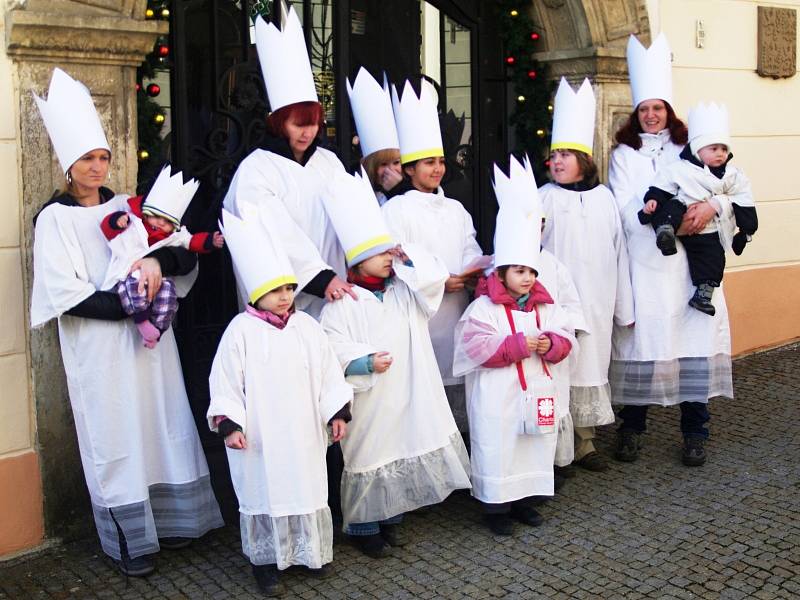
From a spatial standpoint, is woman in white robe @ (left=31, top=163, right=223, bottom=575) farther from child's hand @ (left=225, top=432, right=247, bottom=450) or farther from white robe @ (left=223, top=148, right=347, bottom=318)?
child's hand @ (left=225, top=432, right=247, bottom=450)

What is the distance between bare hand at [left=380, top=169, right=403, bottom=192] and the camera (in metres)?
5.46

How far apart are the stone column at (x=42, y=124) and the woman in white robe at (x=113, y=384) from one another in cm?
25

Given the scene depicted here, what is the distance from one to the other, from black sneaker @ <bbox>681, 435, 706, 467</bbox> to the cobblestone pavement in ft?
0.19

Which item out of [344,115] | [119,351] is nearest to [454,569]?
[119,351]

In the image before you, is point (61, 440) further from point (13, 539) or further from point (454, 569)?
point (454, 569)

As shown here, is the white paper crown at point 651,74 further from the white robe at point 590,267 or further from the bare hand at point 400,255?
the bare hand at point 400,255

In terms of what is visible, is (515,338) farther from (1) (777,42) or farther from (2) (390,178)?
(1) (777,42)

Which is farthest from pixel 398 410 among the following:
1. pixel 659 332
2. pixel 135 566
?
pixel 659 332

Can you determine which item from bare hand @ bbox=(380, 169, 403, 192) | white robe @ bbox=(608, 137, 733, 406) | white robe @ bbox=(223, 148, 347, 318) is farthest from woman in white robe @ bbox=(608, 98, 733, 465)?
white robe @ bbox=(223, 148, 347, 318)

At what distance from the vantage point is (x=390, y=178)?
5.46 m

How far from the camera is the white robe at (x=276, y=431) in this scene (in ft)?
14.4

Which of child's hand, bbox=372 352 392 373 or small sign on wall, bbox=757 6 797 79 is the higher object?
small sign on wall, bbox=757 6 797 79

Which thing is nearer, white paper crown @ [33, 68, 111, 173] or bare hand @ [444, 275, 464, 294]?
white paper crown @ [33, 68, 111, 173]

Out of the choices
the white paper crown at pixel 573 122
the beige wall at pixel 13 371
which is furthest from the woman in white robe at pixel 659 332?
the beige wall at pixel 13 371
